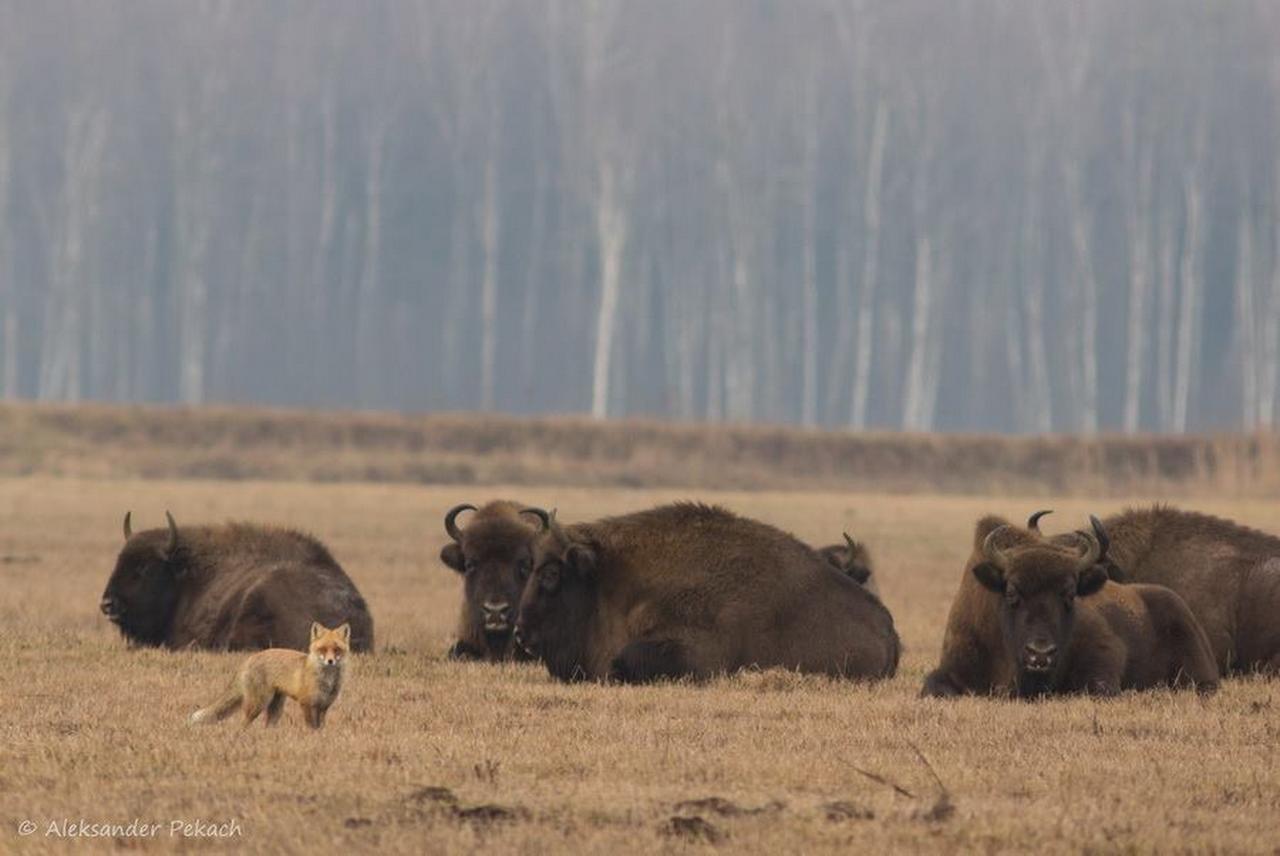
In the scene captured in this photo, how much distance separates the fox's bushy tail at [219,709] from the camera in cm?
1143

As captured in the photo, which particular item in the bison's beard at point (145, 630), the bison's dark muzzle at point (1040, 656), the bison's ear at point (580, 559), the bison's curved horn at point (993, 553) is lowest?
the bison's beard at point (145, 630)

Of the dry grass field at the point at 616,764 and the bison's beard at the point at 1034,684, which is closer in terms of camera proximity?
the dry grass field at the point at 616,764

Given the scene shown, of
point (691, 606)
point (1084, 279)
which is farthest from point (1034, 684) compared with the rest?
point (1084, 279)

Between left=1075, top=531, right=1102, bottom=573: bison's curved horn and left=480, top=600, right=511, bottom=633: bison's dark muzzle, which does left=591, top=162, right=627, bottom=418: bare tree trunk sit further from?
left=1075, top=531, right=1102, bottom=573: bison's curved horn

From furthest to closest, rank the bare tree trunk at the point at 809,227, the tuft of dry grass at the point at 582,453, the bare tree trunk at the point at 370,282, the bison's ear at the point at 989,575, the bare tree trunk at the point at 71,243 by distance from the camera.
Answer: the bare tree trunk at the point at 370,282, the bare tree trunk at the point at 71,243, the bare tree trunk at the point at 809,227, the tuft of dry grass at the point at 582,453, the bison's ear at the point at 989,575

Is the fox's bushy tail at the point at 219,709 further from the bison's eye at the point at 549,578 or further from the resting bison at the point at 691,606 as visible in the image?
the bison's eye at the point at 549,578

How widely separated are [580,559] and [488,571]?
1.76 m

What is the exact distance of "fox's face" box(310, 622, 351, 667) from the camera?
10781 millimetres

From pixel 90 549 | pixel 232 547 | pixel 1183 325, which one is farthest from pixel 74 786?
pixel 1183 325

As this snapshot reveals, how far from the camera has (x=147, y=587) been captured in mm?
17203

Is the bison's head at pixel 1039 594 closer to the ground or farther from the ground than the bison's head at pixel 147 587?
farther from the ground

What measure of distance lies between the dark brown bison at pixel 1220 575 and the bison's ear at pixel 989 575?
2152 mm

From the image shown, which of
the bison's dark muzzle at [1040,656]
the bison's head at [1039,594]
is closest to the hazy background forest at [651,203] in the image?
the bison's head at [1039,594]

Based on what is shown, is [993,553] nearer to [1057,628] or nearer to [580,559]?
[1057,628]
